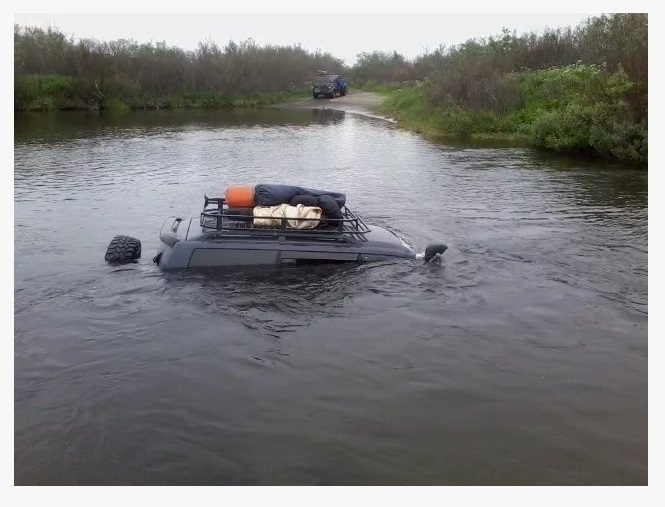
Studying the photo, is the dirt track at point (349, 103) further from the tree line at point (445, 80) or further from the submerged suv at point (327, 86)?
the tree line at point (445, 80)

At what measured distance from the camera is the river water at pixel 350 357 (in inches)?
270

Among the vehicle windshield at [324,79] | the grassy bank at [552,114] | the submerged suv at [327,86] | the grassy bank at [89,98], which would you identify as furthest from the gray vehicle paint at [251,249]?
the vehicle windshield at [324,79]

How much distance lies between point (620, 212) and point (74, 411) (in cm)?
1399

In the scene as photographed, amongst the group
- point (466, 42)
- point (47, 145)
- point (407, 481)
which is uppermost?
point (466, 42)

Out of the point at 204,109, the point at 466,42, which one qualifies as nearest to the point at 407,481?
the point at 466,42

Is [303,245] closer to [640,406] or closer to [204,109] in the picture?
Answer: [640,406]

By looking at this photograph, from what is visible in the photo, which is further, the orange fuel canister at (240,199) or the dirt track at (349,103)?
the dirt track at (349,103)

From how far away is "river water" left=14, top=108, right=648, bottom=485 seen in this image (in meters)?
6.86

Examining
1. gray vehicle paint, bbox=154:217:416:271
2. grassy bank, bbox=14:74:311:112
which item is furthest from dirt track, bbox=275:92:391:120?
gray vehicle paint, bbox=154:217:416:271

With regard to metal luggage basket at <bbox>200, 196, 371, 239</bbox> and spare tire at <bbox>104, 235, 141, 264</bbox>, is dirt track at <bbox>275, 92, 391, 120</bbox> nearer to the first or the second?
spare tire at <bbox>104, 235, 141, 264</bbox>

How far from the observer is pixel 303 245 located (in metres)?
11.2

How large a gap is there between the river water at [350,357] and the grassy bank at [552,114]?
25.6 feet

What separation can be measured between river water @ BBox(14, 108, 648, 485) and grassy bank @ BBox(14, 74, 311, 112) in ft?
107

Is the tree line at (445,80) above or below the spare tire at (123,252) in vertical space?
above
